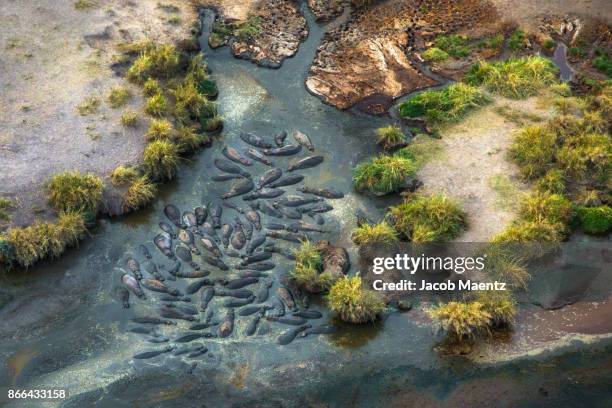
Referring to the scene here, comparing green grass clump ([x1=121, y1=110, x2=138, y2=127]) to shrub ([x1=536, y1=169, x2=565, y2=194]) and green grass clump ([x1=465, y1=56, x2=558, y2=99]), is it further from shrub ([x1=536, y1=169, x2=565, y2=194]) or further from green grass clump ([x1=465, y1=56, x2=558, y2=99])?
shrub ([x1=536, y1=169, x2=565, y2=194])

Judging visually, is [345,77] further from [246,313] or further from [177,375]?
[177,375]

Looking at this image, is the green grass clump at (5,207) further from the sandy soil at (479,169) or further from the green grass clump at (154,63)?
the sandy soil at (479,169)

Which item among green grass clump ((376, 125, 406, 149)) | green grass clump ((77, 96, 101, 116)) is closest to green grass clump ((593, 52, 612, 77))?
green grass clump ((376, 125, 406, 149))

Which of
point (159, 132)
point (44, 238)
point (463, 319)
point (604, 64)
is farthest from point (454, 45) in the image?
point (44, 238)

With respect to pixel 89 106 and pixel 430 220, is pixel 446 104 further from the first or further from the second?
pixel 89 106

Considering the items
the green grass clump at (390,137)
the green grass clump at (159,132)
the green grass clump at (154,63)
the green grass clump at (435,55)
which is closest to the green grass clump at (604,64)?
the green grass clump at (435,55)

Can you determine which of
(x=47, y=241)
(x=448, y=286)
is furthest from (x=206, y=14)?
(x=448, y=286)

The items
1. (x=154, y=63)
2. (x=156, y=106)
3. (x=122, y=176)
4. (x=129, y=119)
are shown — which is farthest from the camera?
(x=154, y=63)
